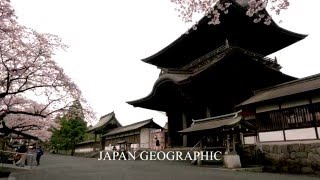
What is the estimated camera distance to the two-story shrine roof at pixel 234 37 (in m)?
20.7

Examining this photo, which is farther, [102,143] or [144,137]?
[102,143]

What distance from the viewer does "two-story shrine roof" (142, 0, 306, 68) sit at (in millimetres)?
20747

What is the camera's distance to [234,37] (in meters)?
22.0

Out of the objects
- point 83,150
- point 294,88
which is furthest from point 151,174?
point 83,150

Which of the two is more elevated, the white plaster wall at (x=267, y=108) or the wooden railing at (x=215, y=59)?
the wooden railing at (x=215, y=59)

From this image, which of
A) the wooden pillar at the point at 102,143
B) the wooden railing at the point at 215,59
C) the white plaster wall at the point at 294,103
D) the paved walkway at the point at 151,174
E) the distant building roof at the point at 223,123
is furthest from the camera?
the wooden pillar at the point at 102,143

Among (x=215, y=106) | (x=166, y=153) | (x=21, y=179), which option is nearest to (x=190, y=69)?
(x=215, y=106)

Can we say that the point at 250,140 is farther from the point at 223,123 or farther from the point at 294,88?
the point at 294,88

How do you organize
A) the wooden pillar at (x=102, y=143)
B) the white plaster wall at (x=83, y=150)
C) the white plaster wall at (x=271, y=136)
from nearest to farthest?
the white plaster wall at (x=271, y=136)
the wooden pillar at (x=102, y=143)
the white plaster wall at (x=83, y=150)

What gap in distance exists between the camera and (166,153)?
72.5ft

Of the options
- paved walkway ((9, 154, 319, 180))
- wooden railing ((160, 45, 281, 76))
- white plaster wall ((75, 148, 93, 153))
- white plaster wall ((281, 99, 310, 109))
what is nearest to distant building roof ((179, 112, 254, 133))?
white plaster wall ((281, 99, 310, 109))

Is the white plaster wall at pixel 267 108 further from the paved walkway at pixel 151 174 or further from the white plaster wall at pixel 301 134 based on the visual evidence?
the paved walkway at pixel 151 174

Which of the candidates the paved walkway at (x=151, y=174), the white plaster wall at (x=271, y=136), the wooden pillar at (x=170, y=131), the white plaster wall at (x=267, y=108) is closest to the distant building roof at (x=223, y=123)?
the white plaster wall at (x=271, y=136)

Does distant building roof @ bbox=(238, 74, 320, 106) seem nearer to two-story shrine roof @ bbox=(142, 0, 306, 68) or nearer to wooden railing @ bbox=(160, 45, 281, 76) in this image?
wooden railing @ bbox=(160, 45, 281, 76)
